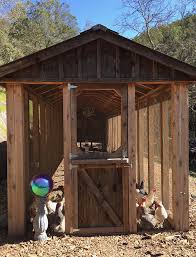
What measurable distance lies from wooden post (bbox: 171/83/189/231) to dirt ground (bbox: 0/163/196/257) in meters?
0.31

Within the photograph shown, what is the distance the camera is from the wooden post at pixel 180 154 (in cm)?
604

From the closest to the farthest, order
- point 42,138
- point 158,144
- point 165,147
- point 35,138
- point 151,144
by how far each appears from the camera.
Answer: point 165,147
point 35,138
point 158,144
point 151,144
point 42,138

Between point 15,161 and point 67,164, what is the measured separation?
2.99 feet

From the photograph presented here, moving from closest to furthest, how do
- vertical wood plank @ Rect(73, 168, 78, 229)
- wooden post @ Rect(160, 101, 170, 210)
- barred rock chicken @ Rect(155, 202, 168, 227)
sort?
vertical wood plank @ Rect(73, 168, 78, 229)
barred rock chicken @ Rect(155, 202, 168, 227)
wooden post @ Rect(160, 101, 170, 210)

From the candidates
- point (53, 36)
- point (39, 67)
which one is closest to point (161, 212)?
point (39, 67)

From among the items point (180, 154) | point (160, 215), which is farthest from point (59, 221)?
point (180, 154)

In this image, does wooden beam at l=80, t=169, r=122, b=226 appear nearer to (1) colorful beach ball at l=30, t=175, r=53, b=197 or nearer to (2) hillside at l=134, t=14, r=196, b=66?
(1) colorful beach ball at l=30, t=175, r=53, b=197

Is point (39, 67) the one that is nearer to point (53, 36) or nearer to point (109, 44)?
point (109, 44)

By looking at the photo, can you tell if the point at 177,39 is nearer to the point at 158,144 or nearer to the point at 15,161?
the point at 158,144

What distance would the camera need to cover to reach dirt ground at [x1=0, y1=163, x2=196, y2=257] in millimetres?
5145

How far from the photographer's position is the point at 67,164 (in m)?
5.84

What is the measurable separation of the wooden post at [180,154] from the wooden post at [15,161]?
2.71 m

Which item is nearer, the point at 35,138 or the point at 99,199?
the point at 99,199

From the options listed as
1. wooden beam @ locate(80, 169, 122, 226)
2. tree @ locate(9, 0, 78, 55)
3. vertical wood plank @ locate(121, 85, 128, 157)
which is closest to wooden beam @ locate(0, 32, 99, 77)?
vertical wood plank @ locate(121, 85, 128, 157)
